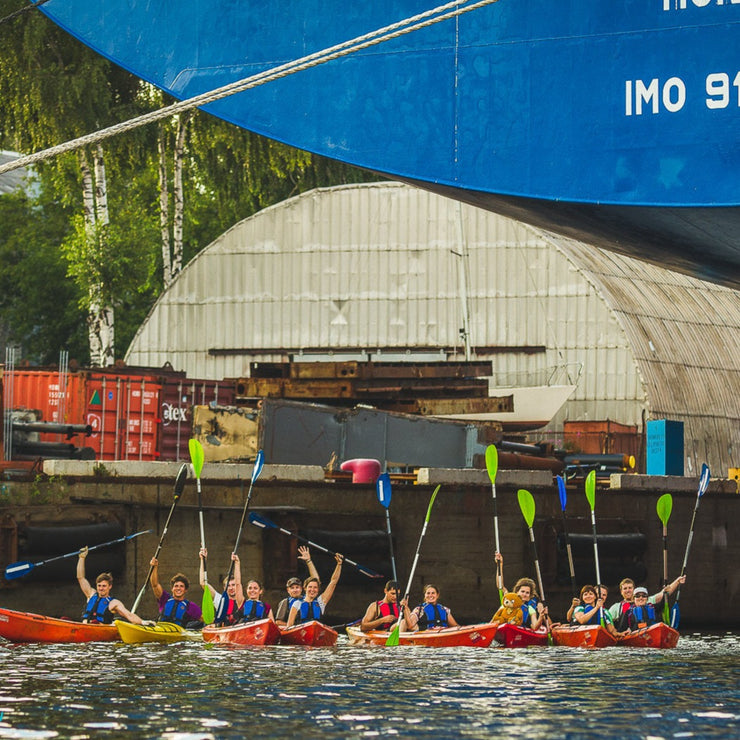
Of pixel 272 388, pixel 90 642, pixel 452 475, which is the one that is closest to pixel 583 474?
pixel 452 475

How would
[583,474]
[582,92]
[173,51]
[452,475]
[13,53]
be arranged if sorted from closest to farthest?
[582,92]
[173,51]
[452,475]
[583,474]
[13,53]

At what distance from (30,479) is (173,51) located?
1342 centimetres

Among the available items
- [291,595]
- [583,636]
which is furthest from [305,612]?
[583,636]

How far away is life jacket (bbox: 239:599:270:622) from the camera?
Answer: 77.3 feet

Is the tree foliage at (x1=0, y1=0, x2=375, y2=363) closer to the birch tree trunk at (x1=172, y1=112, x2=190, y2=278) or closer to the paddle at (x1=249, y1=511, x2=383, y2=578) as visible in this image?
the birch tree trunk at (x1=172, y1=112, x2=190, y2=278)

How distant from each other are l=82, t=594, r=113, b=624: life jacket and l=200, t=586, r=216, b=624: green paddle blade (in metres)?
1.44

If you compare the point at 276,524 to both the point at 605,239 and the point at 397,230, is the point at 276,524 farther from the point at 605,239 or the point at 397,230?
the point at 397,230

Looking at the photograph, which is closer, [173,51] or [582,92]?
[582,92]

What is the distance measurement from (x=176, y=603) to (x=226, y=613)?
0.83m

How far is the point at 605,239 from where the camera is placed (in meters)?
13.8

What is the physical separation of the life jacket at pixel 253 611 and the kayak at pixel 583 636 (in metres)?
4.51

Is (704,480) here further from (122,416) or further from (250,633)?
(122,416)

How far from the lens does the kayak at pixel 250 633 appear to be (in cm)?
2277

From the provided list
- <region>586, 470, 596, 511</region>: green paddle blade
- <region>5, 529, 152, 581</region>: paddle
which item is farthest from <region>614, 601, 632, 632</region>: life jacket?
<region>5, 529, 152, 581</region>: paddle
